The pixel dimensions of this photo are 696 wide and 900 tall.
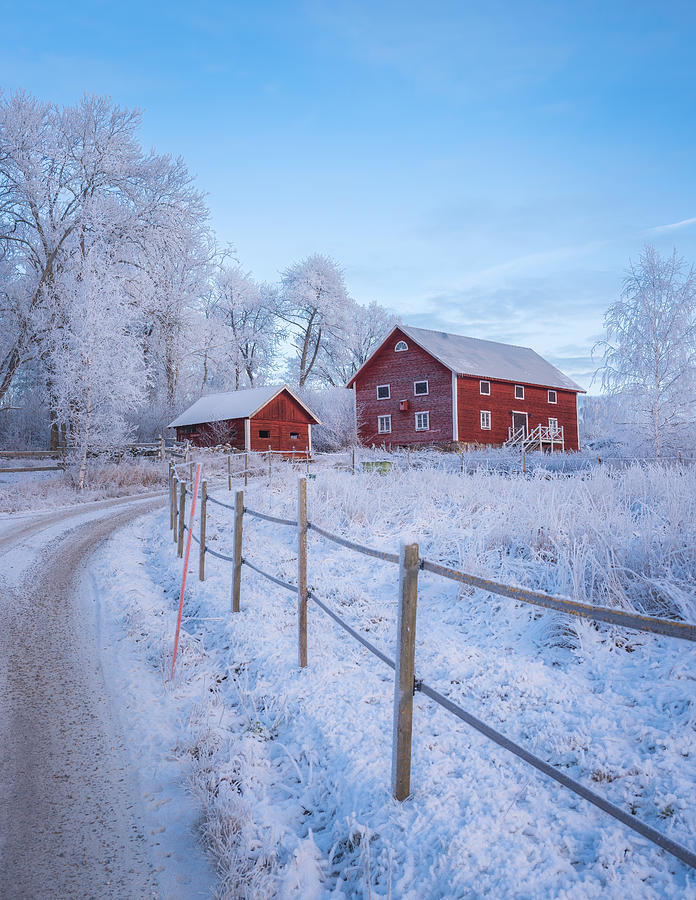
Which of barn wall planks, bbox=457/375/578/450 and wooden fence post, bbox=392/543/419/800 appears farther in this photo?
barn wall planks, bbox=457/375/578/450

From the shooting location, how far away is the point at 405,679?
10.6 feet

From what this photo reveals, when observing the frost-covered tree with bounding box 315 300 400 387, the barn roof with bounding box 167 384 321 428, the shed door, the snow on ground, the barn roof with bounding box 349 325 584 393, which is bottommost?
the snow on ground

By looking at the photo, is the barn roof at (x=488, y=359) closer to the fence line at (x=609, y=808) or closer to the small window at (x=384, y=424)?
the small window at (x=384, y=424)

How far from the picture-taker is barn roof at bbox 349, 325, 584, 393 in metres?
32.5

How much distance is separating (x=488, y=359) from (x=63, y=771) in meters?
34.4

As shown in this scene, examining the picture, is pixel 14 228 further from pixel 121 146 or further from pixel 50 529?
pixel 50 529

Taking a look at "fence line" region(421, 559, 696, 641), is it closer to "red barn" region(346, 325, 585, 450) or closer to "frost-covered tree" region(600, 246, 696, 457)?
"frost-covered tree" region(600, 246, 696, 457)

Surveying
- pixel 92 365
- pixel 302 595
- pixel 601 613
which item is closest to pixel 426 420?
pixel 92 365

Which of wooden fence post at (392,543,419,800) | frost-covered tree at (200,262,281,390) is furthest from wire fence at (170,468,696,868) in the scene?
frost-covered tree at (200,262,281,390)

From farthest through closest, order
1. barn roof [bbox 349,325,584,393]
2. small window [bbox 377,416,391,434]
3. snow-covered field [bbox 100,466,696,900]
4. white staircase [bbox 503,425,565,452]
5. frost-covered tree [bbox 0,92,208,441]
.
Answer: small window [bbox 377,416,391,434]
white staircase [bbox 503,425,565,452]
barn roof [bbox 349,325,584,393]
frost-covered tree [bbox 0,92,208,441]
snow-covered field [bbox 100,466,696,900]

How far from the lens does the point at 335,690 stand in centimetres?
457

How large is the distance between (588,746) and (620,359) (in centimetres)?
2171

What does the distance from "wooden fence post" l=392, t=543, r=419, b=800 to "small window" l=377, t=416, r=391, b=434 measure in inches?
1271

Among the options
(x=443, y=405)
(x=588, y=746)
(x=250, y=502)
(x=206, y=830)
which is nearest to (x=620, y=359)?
(x=443, y=405)
